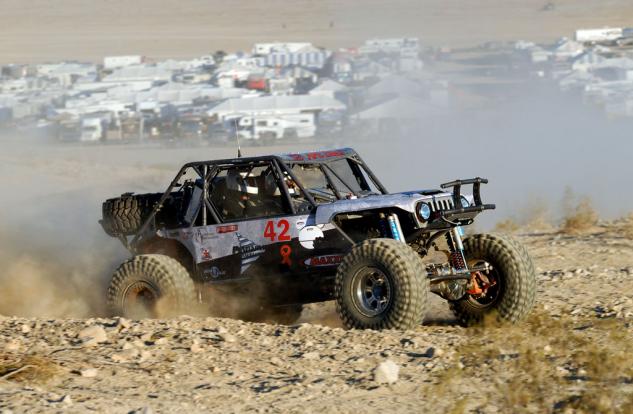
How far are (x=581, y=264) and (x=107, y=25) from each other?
3836 inches

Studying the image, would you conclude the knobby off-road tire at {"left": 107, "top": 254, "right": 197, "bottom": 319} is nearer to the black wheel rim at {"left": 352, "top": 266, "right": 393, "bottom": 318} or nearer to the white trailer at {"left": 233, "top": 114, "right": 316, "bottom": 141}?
the black wheel rim at {"left": 352, "top": 266, "right": 393, "bottom": 318}

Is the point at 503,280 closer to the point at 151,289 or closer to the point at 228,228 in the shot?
the point at 228,228

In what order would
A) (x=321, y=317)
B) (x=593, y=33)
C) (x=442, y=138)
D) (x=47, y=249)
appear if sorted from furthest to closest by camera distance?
(x=593, y=33) < (x=442, y=138) < (x=47, y=249) < (x=321, y=317)

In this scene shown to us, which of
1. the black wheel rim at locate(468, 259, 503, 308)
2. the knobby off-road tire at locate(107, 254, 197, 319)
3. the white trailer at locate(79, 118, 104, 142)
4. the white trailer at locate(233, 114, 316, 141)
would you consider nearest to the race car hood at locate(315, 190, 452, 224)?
the black wheel rim at locate(468, 259, 503, 308)

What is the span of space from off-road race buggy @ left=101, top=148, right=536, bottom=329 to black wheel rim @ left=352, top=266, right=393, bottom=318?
0.01m

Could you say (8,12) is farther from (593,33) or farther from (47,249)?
(47,249)

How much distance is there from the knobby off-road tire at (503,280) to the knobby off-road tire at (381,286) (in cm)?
92

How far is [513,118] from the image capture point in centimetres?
4975

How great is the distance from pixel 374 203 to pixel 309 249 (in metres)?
0.79

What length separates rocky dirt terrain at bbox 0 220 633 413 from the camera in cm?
689

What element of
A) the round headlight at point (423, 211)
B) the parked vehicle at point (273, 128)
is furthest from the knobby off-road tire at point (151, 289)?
the parked vehicle at point (273, 128)

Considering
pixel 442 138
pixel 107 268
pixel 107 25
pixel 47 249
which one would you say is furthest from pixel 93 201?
pixel 107 25

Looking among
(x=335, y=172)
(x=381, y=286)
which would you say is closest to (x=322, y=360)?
(x=381, y=286)

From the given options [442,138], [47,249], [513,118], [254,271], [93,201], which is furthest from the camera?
[513,118]
